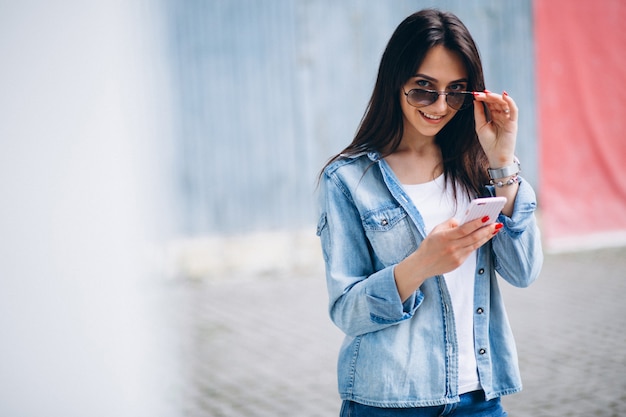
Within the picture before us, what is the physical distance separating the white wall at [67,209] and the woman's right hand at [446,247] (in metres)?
1.56

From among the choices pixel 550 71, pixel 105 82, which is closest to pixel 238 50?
pixel 550 71

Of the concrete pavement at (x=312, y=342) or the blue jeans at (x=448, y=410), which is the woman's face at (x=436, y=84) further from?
the concrete pavement at (x=312, y=342)

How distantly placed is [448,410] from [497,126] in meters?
0.79

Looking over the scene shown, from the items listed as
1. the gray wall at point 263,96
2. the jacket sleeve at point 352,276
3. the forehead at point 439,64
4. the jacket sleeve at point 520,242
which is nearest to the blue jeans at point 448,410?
the jacket sleeve at point 352,276

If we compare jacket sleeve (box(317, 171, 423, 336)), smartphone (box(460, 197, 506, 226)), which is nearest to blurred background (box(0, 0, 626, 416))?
jacket sleeve (box(317, 171, 423, 336))

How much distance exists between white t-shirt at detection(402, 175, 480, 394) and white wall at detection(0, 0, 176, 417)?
55.5 inches

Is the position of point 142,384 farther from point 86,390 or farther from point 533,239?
point 533,239

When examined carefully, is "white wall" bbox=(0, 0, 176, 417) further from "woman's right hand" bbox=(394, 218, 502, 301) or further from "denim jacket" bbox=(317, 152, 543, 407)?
"woman's right hand" bbox=(394, 218, 502, 301)

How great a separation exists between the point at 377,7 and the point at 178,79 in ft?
7.99

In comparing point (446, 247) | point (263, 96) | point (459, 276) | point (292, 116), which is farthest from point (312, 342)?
point (446, 247)

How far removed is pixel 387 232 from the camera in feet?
6.69

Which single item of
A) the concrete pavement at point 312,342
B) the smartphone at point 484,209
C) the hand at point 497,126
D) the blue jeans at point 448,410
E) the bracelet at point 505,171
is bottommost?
the concrete pavement at point 312,342

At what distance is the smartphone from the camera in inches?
69.5

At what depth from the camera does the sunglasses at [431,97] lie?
2057 millimetres
